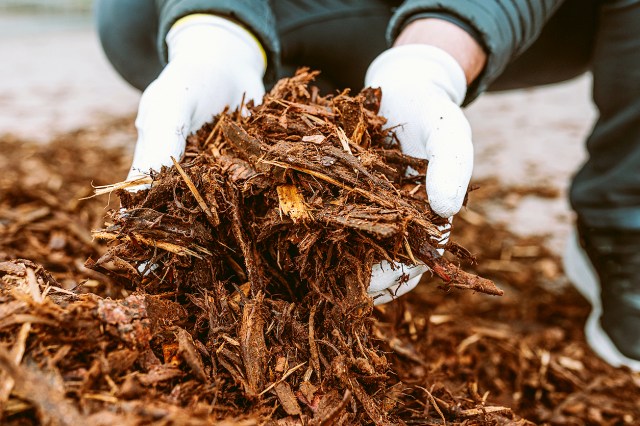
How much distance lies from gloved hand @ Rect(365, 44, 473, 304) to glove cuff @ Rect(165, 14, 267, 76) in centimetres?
49

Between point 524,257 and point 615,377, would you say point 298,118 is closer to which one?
point 615,377

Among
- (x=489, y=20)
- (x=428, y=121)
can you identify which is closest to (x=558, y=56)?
(x=489, y=20)

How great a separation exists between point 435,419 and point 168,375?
60 centimetres

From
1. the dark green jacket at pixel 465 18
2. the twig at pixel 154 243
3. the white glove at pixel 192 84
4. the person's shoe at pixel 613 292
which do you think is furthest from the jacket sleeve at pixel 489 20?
the twig at pixel 154 243

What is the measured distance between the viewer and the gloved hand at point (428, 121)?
4.17ft

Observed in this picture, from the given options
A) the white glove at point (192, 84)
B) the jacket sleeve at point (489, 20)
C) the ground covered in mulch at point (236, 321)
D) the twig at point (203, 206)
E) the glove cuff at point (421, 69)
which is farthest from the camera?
the jacket sleeve at point (489, 20)

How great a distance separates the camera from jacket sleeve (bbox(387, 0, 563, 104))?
1.81 meters

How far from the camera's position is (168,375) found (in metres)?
1.01

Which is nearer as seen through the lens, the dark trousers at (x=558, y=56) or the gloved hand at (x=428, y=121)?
the gloved hand at (x=428, y=121)

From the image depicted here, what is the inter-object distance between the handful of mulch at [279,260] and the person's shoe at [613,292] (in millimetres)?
1290

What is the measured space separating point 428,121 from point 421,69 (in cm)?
28

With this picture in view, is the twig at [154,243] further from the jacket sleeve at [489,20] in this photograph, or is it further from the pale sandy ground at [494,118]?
the pale sandy ground at [494,118]

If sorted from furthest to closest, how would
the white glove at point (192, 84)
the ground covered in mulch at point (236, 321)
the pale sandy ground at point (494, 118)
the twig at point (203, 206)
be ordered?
the pale sandy ground at point (494, 118) → the white glove at point (192, 84) → the twig at point (203, 206) → the ground covered in mulch at point (236, 321)

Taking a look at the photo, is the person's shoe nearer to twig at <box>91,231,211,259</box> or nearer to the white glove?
the white glove
